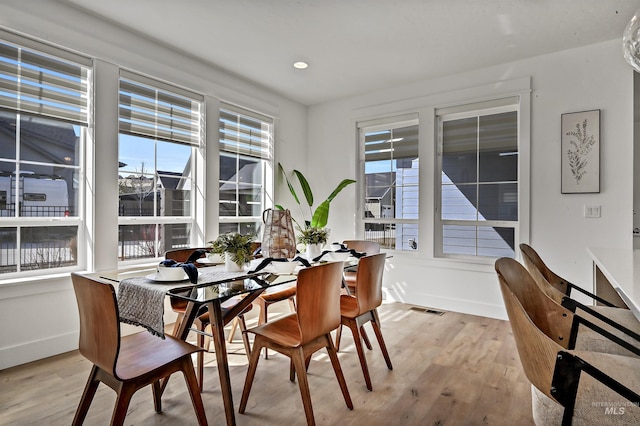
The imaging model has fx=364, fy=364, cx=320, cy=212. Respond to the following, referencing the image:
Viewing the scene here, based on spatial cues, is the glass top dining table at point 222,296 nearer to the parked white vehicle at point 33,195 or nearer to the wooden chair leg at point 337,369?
the wooden chair leg at point 337,369

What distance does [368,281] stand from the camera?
92.4 inches

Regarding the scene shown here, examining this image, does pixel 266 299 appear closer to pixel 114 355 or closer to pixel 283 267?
pixel 283 267

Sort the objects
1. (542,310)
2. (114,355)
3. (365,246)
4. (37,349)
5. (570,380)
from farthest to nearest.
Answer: (365,246) → (37,349) → (542,310) → (114,355) → (570,380)

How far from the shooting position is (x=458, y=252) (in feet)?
13.7

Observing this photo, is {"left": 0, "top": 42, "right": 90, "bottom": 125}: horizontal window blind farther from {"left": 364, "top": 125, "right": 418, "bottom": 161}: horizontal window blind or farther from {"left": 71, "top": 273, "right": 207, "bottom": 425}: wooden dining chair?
{"left": 364, "top": 125, "right": 418, "bottom": 161}: horizontal window blind

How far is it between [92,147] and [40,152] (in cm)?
35

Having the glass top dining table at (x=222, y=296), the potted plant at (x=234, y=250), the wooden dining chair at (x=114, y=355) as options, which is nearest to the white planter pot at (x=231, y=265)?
the potted plant at (x=234, y=250)

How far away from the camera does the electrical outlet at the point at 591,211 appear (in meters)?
3.30

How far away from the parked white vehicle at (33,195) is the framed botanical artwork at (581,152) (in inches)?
173

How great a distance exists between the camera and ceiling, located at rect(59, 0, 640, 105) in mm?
2715

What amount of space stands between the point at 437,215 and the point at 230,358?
2.75 meters

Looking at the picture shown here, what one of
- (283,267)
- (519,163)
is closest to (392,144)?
(519,163)

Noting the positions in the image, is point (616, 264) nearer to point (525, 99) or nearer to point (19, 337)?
point (525, 99)

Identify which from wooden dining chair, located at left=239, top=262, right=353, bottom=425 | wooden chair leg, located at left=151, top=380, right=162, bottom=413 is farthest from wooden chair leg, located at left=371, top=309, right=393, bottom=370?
wooden chair leg, located at left=151, top=380, right=162, bottom=413
